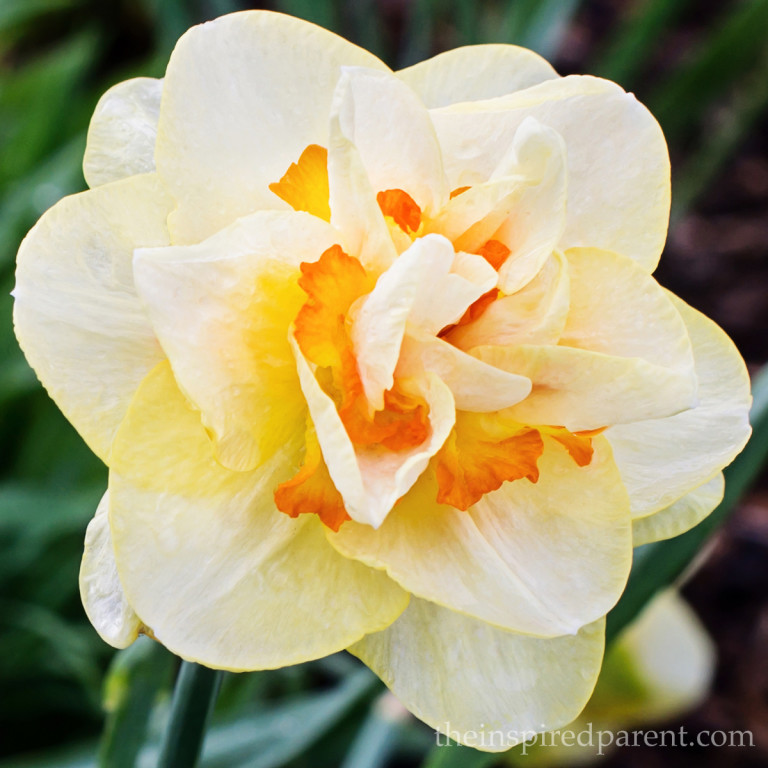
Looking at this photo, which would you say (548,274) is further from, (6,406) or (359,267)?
(6,406)

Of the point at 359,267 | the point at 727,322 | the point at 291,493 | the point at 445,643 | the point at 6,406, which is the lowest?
the point at 727,322

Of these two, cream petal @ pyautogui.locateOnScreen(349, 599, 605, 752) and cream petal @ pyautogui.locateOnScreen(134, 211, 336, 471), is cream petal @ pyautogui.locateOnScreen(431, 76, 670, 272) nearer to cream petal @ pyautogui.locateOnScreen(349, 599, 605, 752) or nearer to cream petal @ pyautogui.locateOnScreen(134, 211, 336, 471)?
cream petal @ pyautogui.locateOnScreen(134, 211, 336, 471)

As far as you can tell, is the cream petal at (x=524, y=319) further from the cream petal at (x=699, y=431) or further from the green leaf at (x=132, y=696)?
the green leaf at (x=132, y=696)

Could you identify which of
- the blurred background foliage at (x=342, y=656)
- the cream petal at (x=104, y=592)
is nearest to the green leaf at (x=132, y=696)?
the blurred background foliage at (x=342, y=656)

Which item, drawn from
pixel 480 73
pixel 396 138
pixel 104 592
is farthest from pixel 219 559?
pixel 480 73

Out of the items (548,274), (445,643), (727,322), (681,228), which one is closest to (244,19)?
(548,274)

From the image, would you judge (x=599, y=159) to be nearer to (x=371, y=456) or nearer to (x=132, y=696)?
(x=371, y=456)
